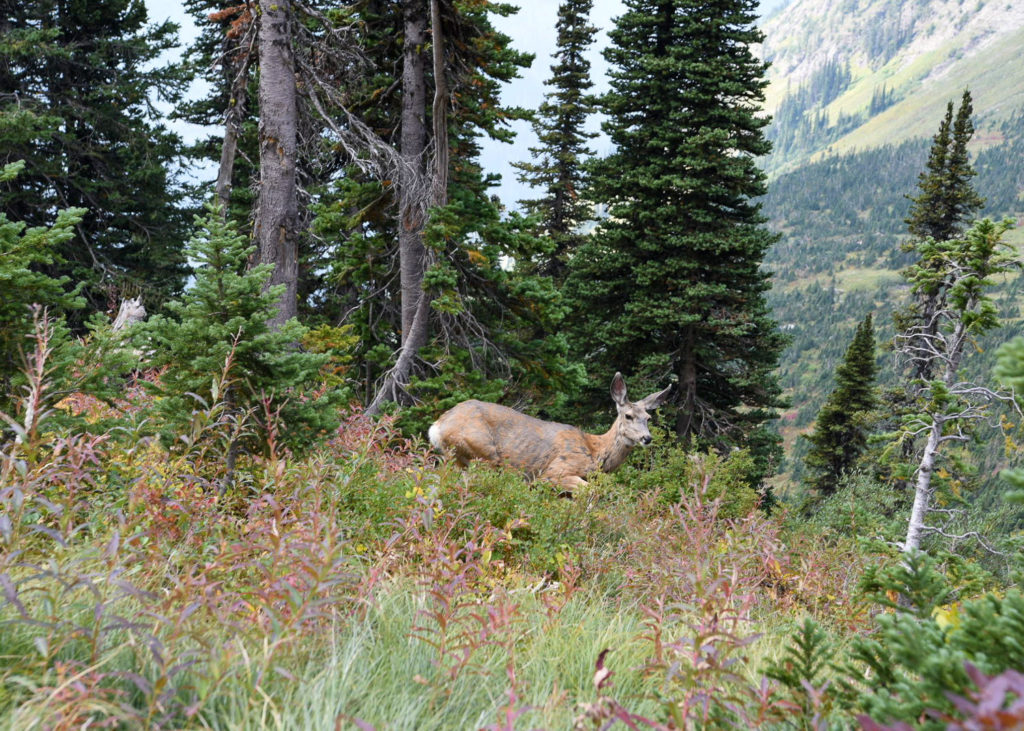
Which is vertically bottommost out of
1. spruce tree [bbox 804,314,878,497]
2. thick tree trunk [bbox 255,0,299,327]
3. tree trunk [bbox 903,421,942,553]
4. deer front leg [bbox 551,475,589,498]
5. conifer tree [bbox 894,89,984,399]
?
spruce tree [bbox 804,314,878,497]

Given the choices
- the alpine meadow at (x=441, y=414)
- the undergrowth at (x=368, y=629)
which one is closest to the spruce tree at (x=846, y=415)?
the alpine meadow at (x=441, y=414)

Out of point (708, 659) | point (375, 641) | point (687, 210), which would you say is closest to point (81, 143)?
point (687, 210)

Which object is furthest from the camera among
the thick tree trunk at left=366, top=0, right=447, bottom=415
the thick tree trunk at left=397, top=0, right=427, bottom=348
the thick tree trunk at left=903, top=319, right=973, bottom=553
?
the thick tree trunk at left=397, top=0, right=427, bottom=348

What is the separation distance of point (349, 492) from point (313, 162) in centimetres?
821

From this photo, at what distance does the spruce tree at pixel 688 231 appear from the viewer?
51.5ft

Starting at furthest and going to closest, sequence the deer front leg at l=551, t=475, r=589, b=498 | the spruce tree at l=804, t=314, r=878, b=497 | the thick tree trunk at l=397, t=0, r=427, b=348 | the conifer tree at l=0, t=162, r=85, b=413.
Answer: the spruce tree at l=804, t=314, r=878, b=497, the thick tree trunk at l=397, t=0, r=427, b=348, the deer front leg at l=551, t=475, r=589, b=498, the conifer tree at l=0, t=162, r=85, b=413

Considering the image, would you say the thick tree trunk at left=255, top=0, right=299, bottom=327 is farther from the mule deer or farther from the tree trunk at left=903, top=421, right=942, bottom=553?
the tree trunk at left=903, top=421, right=942, bottom=553

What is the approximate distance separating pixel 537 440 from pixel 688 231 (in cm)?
932

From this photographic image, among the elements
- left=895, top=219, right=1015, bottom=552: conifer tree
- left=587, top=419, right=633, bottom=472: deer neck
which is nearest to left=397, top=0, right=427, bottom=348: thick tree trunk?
left=587, top=419, right=633, bottom=472: deer neck

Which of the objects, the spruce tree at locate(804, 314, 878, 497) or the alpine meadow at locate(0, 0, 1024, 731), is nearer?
the alpine meadow at locate(0, 0, 1024, 731)

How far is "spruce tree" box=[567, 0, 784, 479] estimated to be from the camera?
618 inches

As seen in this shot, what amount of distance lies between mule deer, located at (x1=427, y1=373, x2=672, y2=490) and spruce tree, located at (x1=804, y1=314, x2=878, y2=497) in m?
25.2

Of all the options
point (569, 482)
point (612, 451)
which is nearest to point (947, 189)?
point (612, 451)

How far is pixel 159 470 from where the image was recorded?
4.12 m
